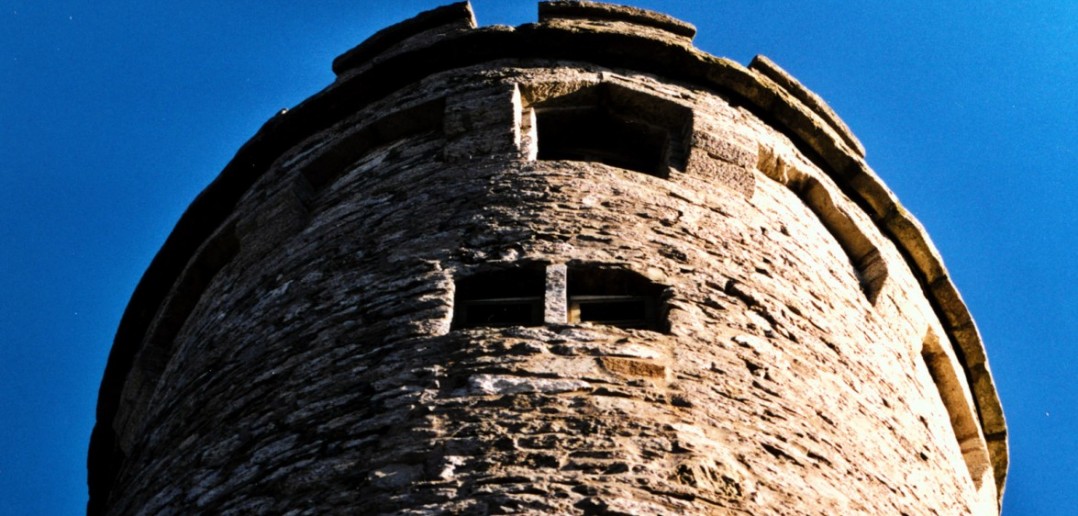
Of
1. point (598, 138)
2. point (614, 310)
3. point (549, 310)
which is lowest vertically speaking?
point (549, 310)

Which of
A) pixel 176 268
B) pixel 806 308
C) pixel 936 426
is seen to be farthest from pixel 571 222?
pixel 176 268

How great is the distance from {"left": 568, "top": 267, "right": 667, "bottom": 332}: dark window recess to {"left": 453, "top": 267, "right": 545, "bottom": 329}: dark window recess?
159mm

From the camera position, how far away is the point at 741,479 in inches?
201

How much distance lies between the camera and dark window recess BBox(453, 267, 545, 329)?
19.9 feet

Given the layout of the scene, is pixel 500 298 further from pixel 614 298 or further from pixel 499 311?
pixel 614 298

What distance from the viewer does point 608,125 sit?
26.1 ft

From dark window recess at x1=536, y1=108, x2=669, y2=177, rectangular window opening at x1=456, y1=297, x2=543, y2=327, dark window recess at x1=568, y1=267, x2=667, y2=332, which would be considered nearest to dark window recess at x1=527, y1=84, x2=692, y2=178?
dark window recess at x1=536, y1=108, x2=669, y2=177

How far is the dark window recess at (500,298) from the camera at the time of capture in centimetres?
607

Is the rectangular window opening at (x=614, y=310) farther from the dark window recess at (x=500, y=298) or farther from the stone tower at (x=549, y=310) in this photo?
the dark window recess at (x=500, y=298)

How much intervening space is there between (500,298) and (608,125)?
2084mm

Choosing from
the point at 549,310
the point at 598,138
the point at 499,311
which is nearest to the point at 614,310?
the point at 549,310

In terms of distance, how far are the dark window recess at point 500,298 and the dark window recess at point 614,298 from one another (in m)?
0.16

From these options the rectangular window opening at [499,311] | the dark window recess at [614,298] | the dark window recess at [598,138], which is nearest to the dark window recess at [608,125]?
the dark window recess at [598,138]

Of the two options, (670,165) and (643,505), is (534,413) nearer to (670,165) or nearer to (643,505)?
(643,505)
